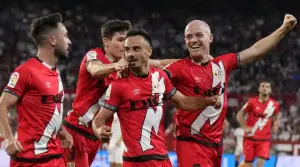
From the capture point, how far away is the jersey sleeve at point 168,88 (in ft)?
21.0

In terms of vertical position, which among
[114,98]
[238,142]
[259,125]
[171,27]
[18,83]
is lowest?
[238,142]

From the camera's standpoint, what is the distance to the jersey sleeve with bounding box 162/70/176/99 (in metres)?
6.41

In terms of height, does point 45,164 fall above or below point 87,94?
below

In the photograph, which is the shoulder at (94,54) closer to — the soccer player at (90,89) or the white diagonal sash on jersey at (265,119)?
the soccer player at (90,89)

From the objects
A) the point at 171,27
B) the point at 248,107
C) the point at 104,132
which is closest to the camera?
the point at 104,132

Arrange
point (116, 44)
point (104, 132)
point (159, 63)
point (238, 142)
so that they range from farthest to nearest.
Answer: point (238, 142)
point (159, 63)
point (116, 44)
point (104, 132)

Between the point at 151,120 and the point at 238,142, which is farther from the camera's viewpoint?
the point at 238,142

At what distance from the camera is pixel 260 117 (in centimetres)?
1447

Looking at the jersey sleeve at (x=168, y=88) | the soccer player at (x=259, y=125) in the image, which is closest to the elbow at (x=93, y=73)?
the jersey sleeve at (x=168, y=88)

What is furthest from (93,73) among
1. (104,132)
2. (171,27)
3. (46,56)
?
(171,27)

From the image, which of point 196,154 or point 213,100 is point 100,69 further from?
point 196,154

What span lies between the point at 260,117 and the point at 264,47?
7.65 m

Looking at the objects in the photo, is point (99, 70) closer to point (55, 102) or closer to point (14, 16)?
point (55, 102)

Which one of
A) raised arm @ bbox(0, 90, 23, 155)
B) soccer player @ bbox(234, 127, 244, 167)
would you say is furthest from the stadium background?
raised arm @ bbox(0, 90, 23, 155)
